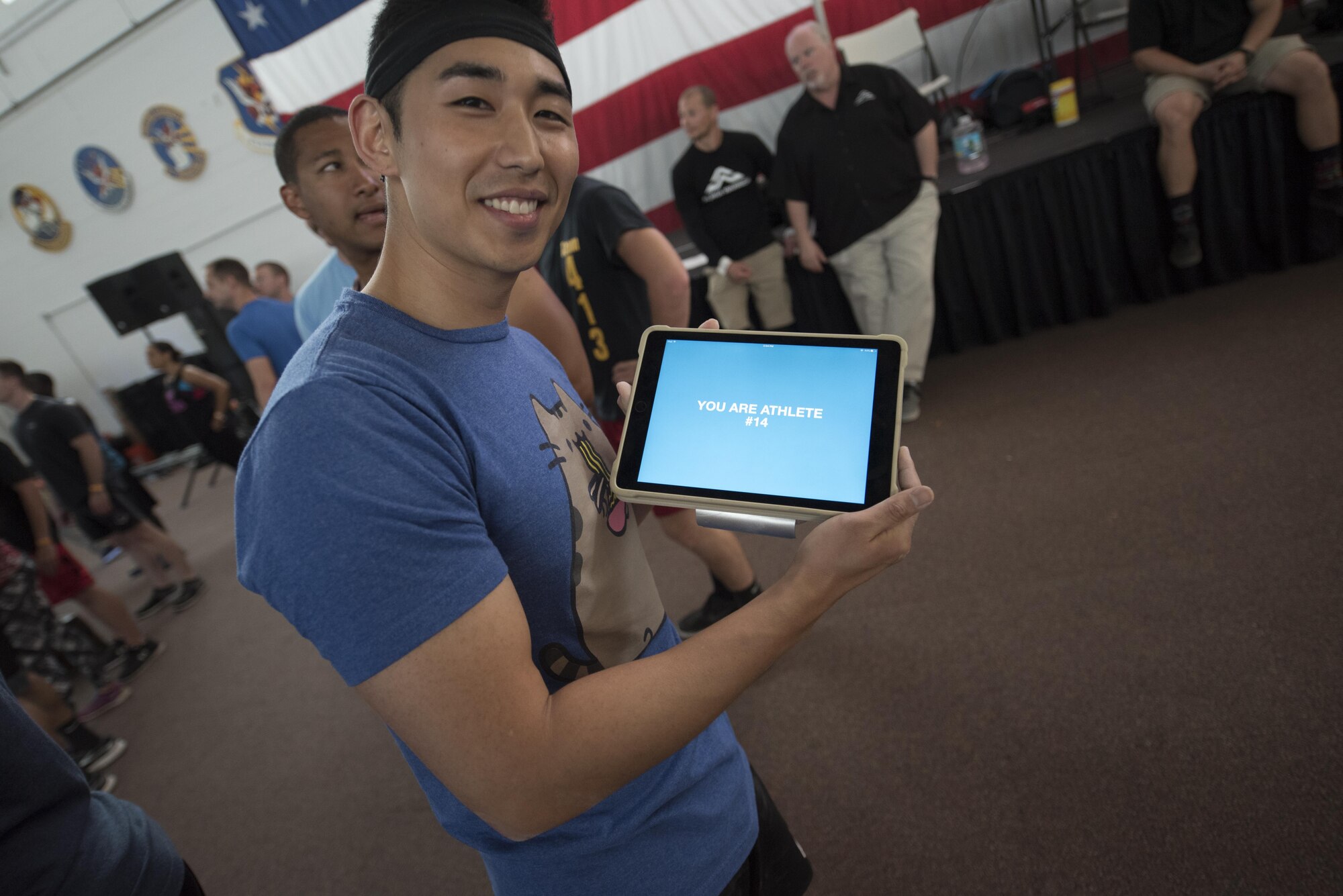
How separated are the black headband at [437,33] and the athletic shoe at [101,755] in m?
2.96

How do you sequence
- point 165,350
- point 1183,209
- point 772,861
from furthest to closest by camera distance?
point 165,350 → point 1183,209 → point 772,861

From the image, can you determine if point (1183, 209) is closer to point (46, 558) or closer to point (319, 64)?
point (319, 64)

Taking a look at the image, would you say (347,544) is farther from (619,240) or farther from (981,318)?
(981,318)

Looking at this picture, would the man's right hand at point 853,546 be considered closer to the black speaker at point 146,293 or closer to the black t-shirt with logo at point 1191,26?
the black t-shirt with logo at point 1191,26

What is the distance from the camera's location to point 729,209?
3.16 meters

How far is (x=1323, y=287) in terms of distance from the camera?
2.56 meters

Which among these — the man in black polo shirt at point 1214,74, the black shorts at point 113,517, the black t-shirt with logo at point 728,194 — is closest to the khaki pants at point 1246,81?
the man in black polo shirt at point 1214,74

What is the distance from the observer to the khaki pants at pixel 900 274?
2.73 meters

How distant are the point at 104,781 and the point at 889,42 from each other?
16.8 feet

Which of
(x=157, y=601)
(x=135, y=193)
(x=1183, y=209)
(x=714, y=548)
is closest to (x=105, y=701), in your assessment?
(x=157, y=601)

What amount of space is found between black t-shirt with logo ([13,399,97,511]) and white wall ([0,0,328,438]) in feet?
14.2

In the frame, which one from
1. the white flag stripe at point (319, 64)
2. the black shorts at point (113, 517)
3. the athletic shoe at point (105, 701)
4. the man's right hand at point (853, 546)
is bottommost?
the athletic shoe at point (105, 701)

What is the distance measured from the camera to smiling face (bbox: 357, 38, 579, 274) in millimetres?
571

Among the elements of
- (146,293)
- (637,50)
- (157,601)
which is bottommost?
(157,601)
